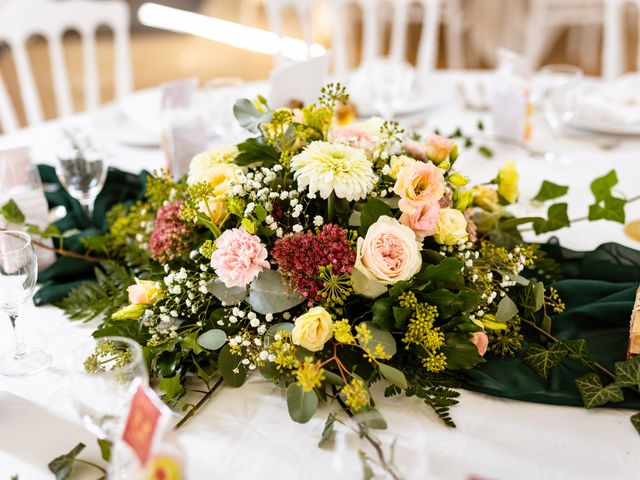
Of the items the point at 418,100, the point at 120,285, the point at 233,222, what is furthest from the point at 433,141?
the point at 418,100

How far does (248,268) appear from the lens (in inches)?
36.6

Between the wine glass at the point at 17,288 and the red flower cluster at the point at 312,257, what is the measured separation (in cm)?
38

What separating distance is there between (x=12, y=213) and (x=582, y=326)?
3.38ft

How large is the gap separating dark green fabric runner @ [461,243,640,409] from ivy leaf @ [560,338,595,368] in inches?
0.5

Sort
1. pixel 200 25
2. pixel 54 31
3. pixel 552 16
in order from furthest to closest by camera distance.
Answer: pixel 200 25 → pixel 552 16 → pixel 54 31

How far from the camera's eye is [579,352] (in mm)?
968

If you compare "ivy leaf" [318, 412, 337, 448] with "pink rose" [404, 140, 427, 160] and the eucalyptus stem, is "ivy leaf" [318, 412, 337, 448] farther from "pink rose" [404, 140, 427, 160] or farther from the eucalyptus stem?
"pink rose" [404, 140, 427, 160]

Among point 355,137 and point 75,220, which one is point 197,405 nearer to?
point 355,137

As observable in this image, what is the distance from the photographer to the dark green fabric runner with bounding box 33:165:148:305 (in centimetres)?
124

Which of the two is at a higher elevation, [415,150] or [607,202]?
[415,150]

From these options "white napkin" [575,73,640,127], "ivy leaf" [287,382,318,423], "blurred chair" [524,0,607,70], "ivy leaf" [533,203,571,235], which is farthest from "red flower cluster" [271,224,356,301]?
"blurred chair" [524,0,607,70]

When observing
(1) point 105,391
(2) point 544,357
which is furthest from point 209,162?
(2) point 544,357

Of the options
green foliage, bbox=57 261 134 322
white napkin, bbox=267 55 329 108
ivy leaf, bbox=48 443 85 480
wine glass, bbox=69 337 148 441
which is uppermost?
white napkin, bbox=267 55 329 108

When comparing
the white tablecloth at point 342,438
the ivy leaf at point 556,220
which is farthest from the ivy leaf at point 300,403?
the ivy leaf at point 556,220
